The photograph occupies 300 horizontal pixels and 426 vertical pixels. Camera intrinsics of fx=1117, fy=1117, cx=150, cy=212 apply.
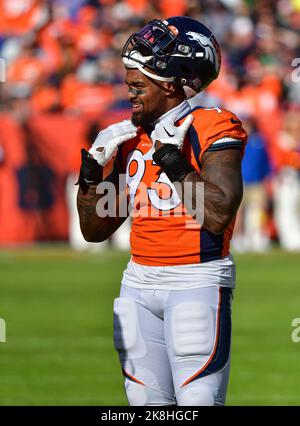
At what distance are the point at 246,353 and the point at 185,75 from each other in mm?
5437

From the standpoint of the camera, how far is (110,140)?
4.87 meters

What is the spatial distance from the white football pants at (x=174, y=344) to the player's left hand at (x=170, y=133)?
633 millimetres

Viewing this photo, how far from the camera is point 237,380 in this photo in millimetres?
8789

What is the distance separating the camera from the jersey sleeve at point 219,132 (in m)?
4.66

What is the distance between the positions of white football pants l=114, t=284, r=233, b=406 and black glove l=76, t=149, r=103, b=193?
52 centimetres

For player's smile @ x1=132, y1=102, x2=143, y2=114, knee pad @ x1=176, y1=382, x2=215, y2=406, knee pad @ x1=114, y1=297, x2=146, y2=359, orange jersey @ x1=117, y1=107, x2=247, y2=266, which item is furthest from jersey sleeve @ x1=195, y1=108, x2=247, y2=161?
knee pad @ x1=176, y1=382, x2=215, y2=406

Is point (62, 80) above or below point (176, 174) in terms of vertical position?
above

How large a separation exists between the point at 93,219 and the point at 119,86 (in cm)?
1415

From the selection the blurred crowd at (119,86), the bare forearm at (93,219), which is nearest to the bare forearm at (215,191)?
the bare forearm at (93,219)

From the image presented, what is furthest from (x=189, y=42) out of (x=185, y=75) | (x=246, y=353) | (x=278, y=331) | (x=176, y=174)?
(x=278, y=331)

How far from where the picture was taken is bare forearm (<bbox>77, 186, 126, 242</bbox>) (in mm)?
5117

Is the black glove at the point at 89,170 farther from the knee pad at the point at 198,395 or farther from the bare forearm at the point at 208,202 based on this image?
the knee pad at the point at 198,395

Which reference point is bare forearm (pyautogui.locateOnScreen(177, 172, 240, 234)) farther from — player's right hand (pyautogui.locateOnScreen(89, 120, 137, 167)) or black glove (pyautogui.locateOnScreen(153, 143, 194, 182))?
player's right hand (pyautogui.locateOnScreen(89, 120, 137, 167))

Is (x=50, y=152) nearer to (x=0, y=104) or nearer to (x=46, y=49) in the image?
(x=0, y=104)
